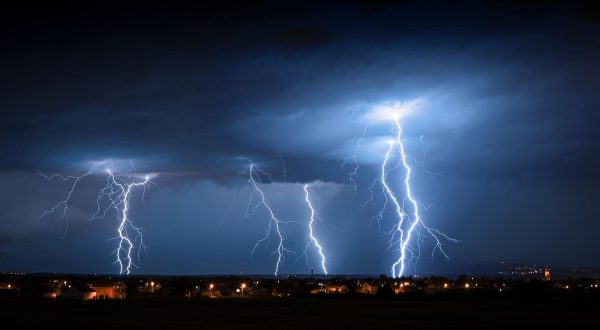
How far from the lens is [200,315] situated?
38.8 meters

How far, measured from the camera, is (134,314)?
3888cm

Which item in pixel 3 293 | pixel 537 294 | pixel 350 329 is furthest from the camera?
pixel 3 293

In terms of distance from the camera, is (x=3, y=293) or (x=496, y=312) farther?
(x=3, y=293)

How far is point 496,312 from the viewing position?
139 feet

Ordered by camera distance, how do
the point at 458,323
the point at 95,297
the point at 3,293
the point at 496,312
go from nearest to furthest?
1. the point at 458,323
2. the point at 496,312
3. the point at 95,297
4. the point at 3,293

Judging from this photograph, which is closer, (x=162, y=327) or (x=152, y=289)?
(x=162, y=327)

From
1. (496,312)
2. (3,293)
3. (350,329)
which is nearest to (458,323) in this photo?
(350,329)

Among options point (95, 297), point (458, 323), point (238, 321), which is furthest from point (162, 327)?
point (95, 297)

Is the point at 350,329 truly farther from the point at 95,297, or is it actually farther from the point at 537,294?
the point at 95,297

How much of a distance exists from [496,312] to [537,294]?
22.1m

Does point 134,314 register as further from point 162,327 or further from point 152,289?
point 152,289

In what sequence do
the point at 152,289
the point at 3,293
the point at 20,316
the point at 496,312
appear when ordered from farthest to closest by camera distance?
the point at 152,289 → the point at 3,293 → the point at 496,312 → the point at 20,316

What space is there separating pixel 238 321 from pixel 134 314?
795 cm

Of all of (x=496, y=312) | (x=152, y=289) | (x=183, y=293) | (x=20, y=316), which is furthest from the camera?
(x=152, y=289)
